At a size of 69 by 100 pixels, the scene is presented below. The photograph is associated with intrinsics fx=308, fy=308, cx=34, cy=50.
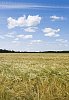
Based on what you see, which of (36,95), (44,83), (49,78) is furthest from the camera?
(49,78)

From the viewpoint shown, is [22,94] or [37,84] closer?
[22,94]

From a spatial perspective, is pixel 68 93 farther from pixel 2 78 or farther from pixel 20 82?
pixel 2 78

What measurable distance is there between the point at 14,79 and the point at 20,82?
400mm

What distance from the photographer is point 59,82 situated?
1060 cm

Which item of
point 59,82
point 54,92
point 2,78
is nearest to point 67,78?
point 59,82

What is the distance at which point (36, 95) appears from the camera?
9.34 meters

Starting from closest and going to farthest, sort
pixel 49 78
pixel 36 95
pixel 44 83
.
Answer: pixel 36 95, pixel 44 83, pixel 49 78

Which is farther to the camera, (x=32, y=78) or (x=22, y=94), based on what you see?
(x=32, y=78)

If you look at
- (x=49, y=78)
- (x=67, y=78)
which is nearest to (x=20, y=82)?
(x=49, y=78)

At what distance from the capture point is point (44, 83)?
33.6ft

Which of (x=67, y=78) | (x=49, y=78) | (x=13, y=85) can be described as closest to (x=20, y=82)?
(x=13, y=85)

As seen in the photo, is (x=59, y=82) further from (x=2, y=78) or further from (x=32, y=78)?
(x=2, y=78)

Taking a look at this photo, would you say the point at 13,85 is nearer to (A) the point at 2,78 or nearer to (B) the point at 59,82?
(A) the point at 2,78

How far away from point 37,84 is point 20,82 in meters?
0.63
